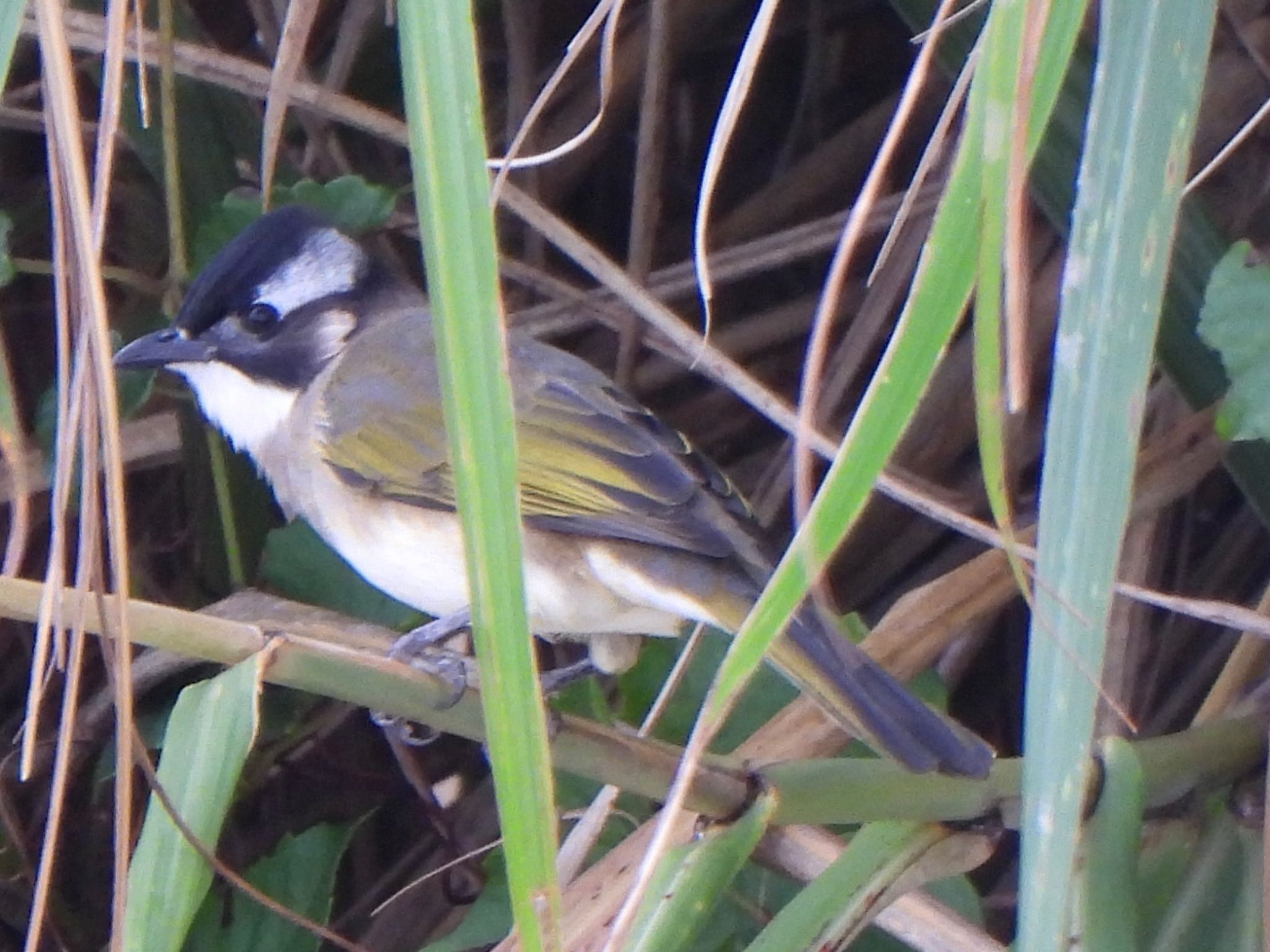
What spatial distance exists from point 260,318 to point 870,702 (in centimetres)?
122

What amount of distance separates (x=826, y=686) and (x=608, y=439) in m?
0.59

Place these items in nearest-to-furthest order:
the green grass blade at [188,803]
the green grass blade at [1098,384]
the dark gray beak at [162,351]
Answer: the green grass blade at [1098,384]
the green grass blade at [188,803]
the dark gray beak at [162,351]

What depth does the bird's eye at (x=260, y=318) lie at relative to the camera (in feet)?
7.41

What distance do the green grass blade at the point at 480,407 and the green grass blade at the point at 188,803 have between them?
0.28 metres

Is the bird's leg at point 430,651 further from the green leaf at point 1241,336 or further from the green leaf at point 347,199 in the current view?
the green leaf at point 1241,336

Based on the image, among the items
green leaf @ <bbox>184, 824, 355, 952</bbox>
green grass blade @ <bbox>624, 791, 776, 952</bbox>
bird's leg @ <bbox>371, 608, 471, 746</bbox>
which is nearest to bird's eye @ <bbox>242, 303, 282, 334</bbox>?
bird's leg @ <bbox>371, 608, 471, 746</bbox>

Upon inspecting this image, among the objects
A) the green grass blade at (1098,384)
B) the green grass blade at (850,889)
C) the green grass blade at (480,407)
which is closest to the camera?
the green grass blade at (480,407)

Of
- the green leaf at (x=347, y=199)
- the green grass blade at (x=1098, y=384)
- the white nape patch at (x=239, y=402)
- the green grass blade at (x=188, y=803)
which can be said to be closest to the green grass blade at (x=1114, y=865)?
the green grass blade at (x=1098, y=384)

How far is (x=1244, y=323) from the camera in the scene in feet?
5.10

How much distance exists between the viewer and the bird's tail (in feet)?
4.51

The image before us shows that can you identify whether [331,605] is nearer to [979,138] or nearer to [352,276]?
[352,276]

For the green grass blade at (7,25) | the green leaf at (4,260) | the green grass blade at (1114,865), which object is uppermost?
the green grass blade at (7,25)

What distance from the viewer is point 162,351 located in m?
2.12

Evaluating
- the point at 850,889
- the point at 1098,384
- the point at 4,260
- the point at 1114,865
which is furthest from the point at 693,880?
the point at 4,260
